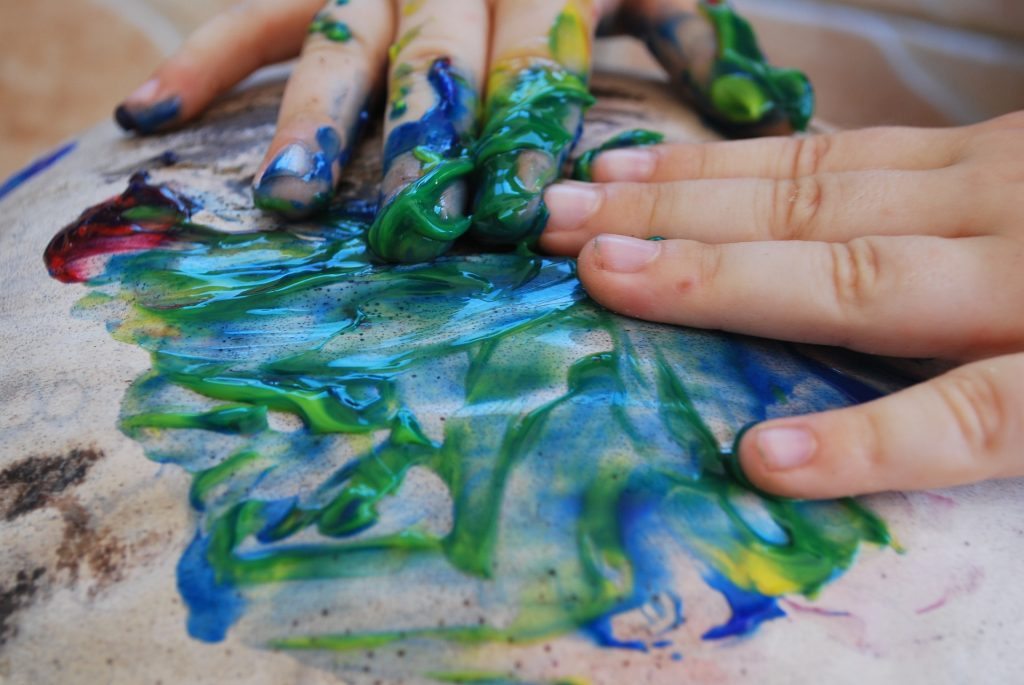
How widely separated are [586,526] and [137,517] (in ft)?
1.51

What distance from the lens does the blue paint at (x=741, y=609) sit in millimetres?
754

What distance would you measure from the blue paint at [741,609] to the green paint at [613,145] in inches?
27.7

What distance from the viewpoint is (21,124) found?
2.79m

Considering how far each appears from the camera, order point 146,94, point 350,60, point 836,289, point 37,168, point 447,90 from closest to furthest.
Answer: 1. point 836,289
2. point 447,90
3. point 350,60
4. point 146,94
5. point 37,168

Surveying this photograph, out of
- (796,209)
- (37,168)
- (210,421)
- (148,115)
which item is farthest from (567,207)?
(37,168)

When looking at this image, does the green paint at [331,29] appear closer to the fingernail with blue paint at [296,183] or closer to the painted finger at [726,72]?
the fingernail with blue paint at [296,183]

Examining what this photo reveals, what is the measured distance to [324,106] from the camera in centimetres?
128

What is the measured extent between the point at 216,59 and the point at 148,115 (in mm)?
186

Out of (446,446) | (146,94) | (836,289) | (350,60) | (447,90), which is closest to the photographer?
(446,446)

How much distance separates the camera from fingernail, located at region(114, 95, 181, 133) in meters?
1.46

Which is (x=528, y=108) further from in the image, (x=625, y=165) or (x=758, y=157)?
(x=758, y=157)

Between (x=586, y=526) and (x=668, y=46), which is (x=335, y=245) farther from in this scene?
(x=668, y=46)

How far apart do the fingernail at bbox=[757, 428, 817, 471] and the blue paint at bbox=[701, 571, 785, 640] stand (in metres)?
0.13

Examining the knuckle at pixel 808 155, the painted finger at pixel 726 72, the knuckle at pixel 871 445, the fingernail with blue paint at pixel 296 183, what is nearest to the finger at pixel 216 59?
the fingernail with blue paint at pixel 296 183
